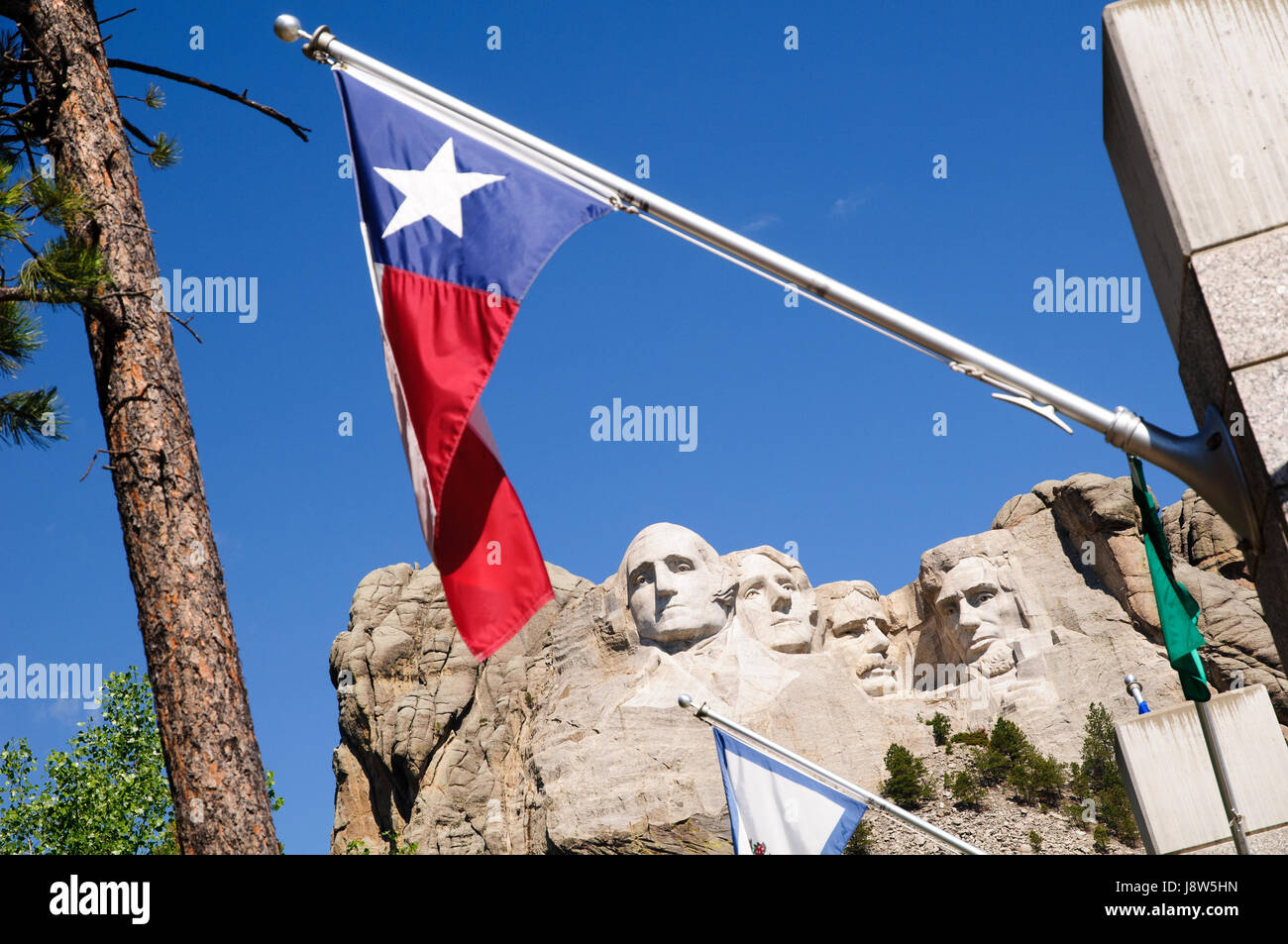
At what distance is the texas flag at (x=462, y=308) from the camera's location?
243 inches

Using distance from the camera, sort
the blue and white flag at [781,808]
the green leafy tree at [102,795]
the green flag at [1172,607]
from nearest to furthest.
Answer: the green flag at [1172,607]
the blue and white flag at [781,808]
the green leafy tree at [102,795]

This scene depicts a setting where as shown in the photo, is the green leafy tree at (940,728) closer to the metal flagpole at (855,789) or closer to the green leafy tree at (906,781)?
the green leafy tree at (906,781)

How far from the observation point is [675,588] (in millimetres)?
35469

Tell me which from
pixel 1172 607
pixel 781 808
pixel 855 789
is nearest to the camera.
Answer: pixel 1172 607

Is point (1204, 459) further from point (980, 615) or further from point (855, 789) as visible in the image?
point (980, 615)

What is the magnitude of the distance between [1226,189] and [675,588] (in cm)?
3055

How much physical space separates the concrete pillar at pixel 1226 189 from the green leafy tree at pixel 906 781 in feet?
90.7

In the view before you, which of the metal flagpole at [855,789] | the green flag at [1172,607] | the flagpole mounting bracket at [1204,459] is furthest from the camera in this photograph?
the metal flagpole at [855,789]

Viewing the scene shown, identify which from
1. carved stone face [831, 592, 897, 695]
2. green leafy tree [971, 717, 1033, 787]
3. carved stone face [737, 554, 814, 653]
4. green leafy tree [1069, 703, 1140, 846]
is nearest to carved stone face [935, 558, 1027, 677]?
carved stone face [831, 592, 897, 695]

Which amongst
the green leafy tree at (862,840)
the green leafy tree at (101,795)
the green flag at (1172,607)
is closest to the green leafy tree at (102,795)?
the green leafy tree at (101,795)

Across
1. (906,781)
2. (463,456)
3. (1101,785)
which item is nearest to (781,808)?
(463,456)

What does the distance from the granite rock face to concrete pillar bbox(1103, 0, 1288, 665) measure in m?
25.4

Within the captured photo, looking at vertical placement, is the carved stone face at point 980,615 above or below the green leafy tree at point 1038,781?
above

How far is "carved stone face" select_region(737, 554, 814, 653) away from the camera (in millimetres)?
37066
